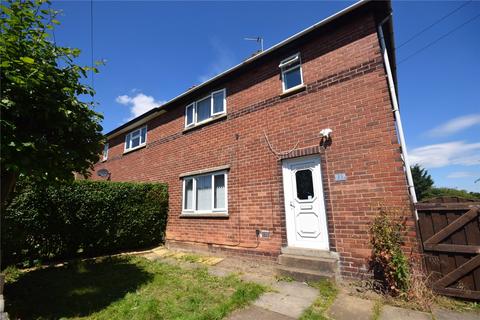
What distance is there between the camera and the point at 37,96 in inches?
163

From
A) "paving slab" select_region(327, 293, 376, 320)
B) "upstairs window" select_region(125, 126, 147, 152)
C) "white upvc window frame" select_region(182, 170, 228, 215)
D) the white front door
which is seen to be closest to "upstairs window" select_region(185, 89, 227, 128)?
"white upvc window frame" select_region(182, 170, 228, 215)

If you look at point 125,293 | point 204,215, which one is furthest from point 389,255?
point 204,215

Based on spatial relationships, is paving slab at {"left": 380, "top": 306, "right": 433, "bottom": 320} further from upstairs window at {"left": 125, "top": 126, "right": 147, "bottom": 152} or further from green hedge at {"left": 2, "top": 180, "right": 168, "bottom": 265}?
upstairs window at {"left": 125, "top": 126, "right": 147, "bottom": 152}

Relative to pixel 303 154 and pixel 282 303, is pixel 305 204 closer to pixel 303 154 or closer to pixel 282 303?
pixel 303 154

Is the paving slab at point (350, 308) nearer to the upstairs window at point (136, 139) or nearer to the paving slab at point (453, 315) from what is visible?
the paving slab at point (453, 315)

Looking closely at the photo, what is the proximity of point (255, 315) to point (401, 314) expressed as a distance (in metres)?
2.30

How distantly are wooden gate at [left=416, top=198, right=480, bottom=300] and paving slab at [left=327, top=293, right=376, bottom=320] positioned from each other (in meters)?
1.38

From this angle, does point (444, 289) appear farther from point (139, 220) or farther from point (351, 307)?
point (139, 220)

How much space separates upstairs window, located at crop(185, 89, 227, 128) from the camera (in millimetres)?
9619

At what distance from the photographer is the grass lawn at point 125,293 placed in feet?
14.2

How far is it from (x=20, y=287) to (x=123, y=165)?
948cm

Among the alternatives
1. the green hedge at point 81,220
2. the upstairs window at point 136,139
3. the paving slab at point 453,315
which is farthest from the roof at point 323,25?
the paving slab at point 453,315

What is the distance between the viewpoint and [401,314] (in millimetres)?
4094

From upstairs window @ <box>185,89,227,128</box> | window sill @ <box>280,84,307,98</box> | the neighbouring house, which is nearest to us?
the neighbouring house
